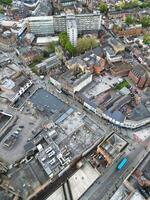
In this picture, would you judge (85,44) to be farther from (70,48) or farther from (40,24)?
(40,24)

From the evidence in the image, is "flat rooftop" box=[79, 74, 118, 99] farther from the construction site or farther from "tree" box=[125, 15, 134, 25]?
Result: "tree" box=[125, 15, 134, 25]

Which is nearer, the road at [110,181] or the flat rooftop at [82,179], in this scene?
the flat rooftop at [82,179]

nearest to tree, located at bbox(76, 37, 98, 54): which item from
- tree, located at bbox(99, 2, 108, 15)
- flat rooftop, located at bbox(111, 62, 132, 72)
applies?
flat rooftop, located at bbox(111, 62, 132, 72)

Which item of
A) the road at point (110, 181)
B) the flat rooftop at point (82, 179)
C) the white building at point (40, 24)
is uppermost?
the white building at point (40, 24)

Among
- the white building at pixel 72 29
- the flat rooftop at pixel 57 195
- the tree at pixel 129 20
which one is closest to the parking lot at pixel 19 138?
the flat rooftop at pixel 57 195

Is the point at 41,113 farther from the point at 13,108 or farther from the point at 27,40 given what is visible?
the point at 27,40

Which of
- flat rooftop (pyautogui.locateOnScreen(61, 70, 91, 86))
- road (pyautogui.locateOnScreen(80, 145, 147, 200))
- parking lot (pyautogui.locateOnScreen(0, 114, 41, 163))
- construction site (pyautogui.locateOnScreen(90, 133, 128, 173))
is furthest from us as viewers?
flat rooftop (pyautogui.locateOnScreen(61, 70, 91, 86))

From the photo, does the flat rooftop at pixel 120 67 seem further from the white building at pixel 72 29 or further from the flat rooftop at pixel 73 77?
the white building at pixel 72 29
